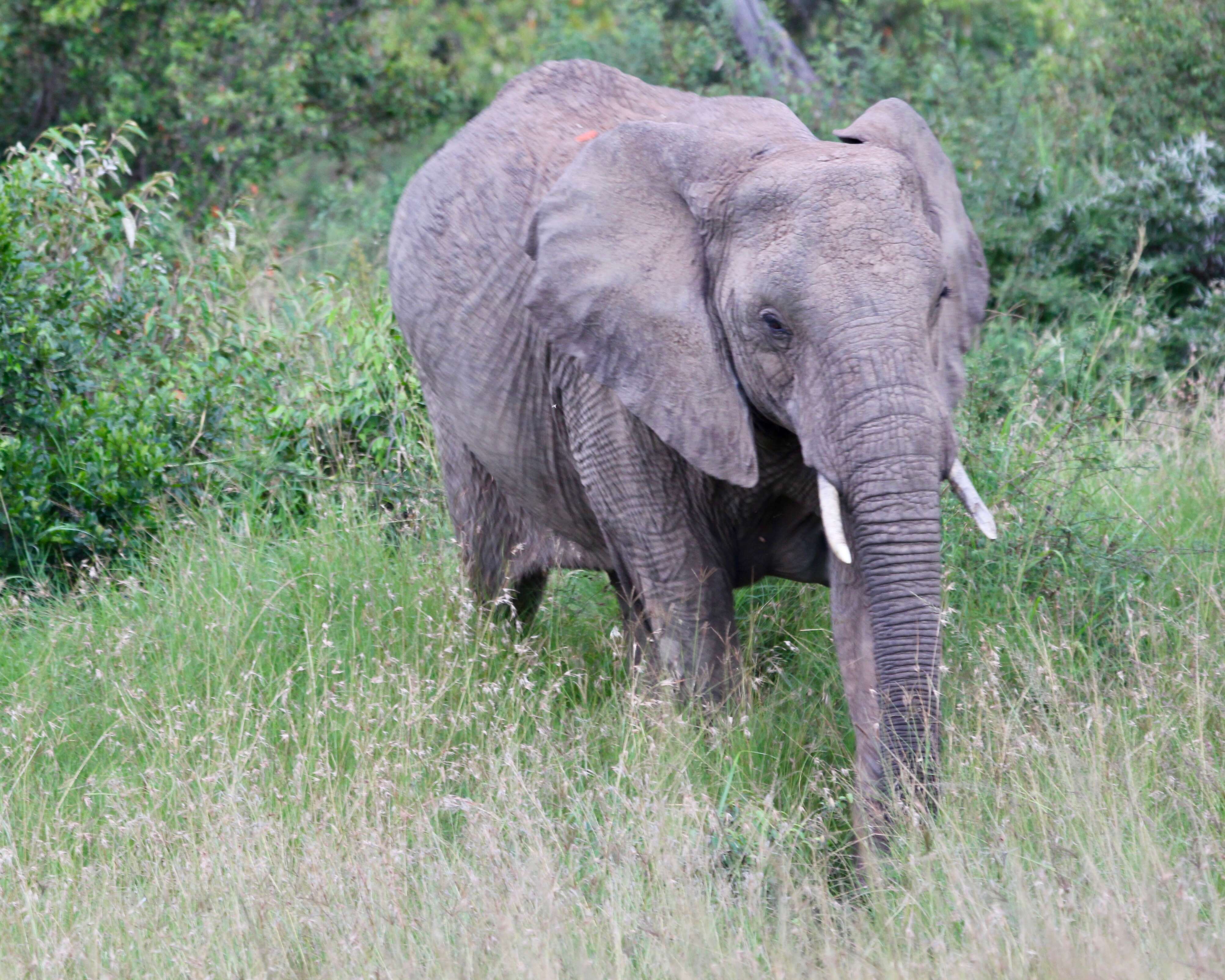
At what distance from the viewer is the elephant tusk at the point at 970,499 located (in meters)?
3.57

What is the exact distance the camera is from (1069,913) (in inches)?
126

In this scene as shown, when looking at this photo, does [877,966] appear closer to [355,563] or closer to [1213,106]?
[355,563]

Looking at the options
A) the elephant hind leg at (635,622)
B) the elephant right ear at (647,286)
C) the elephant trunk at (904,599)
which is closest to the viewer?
the elephant trunk at (904,599)

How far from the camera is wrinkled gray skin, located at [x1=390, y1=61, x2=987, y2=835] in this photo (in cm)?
351

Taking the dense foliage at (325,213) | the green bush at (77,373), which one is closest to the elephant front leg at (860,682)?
the dense foliage at (325,213)

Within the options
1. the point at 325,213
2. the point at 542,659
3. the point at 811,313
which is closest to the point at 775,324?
the point at 811,313

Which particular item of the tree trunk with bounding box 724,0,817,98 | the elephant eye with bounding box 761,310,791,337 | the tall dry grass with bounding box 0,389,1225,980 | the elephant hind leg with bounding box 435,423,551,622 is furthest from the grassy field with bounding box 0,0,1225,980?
the elephant eye with bounding box 761,310,791,337

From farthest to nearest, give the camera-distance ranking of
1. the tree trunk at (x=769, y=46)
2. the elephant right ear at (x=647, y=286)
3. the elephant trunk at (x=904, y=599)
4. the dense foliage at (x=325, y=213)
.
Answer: the tree trunk at (x=769, y=46)
the dense foliage at (x=325, y=213)
the elephant right ear at (x=647, y=286)
the elephant trunk at (x=904, y=599)

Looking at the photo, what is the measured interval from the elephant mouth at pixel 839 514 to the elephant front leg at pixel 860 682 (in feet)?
0.81

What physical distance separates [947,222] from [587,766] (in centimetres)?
177

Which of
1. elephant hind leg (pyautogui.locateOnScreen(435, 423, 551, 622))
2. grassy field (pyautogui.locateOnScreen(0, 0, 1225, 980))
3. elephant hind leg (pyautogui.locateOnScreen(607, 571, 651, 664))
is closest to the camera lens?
grassy field (pyautogui.locateOnScreen(0, 0, 1225, 980))

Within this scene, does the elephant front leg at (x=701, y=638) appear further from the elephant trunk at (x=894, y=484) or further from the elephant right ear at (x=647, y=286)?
the elephant trunk at (x=894, y=484)

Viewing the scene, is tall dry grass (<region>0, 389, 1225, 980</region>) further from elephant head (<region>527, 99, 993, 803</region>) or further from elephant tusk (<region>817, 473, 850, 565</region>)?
elephant tusk (<region>817, 473, 850, 565</region>)

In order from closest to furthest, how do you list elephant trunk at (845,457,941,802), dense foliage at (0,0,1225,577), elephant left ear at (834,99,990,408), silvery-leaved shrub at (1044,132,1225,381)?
elephant trunk at (845,457,941,802) < elephant left ear at (834,99,990,408) < dense foliage at (0,0,1225,577) < silvery-leaved shrub at (1044,132,1225,381)
